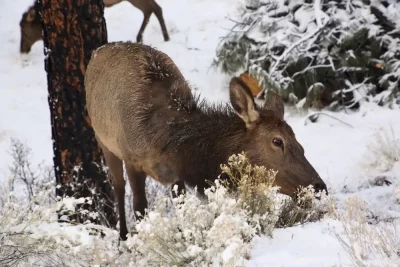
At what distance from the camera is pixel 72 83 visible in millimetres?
6539

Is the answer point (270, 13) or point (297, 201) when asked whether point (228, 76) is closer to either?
point (270, 13)

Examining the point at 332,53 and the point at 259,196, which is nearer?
the point at 259,196

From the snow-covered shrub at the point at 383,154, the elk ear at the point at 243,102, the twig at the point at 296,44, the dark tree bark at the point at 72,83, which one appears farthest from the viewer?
the twig at the point at 296,44

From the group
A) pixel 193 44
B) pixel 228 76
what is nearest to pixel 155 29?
pixel 193 44

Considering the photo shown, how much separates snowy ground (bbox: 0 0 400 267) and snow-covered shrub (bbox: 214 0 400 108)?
13.9 inches

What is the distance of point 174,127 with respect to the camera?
16.4 feet

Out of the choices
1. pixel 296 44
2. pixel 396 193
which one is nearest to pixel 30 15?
pixel 296 44

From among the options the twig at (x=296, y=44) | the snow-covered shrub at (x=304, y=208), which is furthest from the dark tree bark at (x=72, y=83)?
the twig at (x=296, y=44)

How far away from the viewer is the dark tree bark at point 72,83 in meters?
6.41

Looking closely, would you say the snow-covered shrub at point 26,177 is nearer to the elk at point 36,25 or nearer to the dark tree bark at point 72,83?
the dark tree bark at point 72,83

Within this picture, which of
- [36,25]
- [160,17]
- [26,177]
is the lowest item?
[26,177]

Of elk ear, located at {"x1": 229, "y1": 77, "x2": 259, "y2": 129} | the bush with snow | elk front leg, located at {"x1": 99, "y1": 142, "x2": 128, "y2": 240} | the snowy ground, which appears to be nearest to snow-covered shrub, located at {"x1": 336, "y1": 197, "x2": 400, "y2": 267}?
the snowy ground

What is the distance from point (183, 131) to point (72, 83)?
6.47 ft

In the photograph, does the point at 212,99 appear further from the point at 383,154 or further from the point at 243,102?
the point at 243,102
